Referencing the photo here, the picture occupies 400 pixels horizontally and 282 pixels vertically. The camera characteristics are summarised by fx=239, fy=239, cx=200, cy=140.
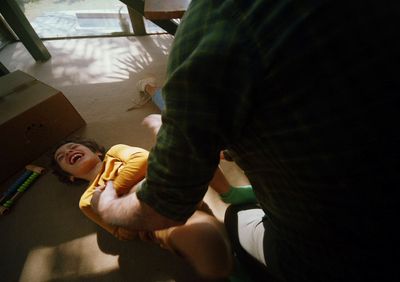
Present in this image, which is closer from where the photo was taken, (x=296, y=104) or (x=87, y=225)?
(x=296, y=104)

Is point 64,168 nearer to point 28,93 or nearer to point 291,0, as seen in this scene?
point 28,93

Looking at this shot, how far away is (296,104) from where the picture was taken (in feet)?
0.95

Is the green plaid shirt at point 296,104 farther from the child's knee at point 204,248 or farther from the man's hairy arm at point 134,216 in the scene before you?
the child's knee at point 204,248

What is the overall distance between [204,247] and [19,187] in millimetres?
1062

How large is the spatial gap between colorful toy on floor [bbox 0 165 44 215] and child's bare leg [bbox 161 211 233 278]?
90cm

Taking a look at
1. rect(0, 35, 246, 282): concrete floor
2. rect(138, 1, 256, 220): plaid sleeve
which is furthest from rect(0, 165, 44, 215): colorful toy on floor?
rect(138, 1, 256, 220): plaid sleeve

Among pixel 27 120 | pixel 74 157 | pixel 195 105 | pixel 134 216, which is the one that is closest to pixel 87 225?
pixel 74 157

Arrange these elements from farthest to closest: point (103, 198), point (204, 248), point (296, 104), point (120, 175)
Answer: point (120, 175) → point (103, 198) → point (204, 248) → point (296, 104)

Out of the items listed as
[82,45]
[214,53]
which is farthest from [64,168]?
[82,45]

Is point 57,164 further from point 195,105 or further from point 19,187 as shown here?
point 195,105

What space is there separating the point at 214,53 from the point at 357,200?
0.29 meters

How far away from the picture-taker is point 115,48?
2170 millimetres

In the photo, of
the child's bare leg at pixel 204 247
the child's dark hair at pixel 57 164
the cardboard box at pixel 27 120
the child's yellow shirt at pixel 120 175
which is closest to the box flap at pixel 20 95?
the cardboard box at pixel 27 120

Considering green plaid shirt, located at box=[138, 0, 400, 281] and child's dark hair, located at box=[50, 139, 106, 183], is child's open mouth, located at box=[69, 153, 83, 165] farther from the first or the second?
green plaid shirt, located at box=[138, 0, 400, 281]
